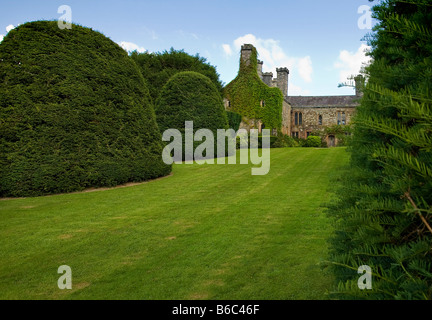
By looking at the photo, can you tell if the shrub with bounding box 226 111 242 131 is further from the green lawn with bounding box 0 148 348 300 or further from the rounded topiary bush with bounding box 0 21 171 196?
the green lawn with bounding box 0 148 348 300

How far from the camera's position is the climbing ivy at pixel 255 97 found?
40.2 m

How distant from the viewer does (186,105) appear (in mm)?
19422

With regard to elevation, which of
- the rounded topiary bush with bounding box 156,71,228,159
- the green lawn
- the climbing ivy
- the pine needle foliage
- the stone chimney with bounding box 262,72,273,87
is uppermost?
the stone chimney with bounding box 262,72,273,87

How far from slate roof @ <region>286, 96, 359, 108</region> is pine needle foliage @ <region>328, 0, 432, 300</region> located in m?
51.1

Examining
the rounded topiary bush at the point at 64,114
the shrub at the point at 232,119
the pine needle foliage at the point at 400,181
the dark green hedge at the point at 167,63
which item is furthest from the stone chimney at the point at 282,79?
the pine needle foliage at the point at 400,181

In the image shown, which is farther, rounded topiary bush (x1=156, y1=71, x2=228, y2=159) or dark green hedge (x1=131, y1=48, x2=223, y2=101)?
dark green hedge (x1=131, y1=48, x2=223, y2=101)

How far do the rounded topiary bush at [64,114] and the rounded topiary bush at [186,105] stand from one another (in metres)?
6.50

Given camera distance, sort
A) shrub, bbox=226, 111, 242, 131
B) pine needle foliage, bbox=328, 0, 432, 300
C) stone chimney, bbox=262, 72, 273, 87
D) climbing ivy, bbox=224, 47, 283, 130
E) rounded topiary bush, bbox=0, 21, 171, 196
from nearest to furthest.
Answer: pine needle foliage, bbox=328, 0, 432, 300 < rounded topiary bush, bbox=0, 21, 171, 196 < shrub, bbox=226, 111, 242, 131 < climbing ivy, bbox=224, 47, 283, 130 < stone chimney, bbox=262, 72, 273, 87

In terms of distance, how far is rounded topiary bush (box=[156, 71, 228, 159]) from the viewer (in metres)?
19.2

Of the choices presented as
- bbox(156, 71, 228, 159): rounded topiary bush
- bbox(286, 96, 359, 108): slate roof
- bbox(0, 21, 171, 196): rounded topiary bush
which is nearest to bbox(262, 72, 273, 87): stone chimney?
bbox(286, 96, 359, 108): slate roof

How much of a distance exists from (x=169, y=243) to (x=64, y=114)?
686cm

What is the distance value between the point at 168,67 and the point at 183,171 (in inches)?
1039

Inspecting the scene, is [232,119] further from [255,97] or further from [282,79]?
[282,79]
